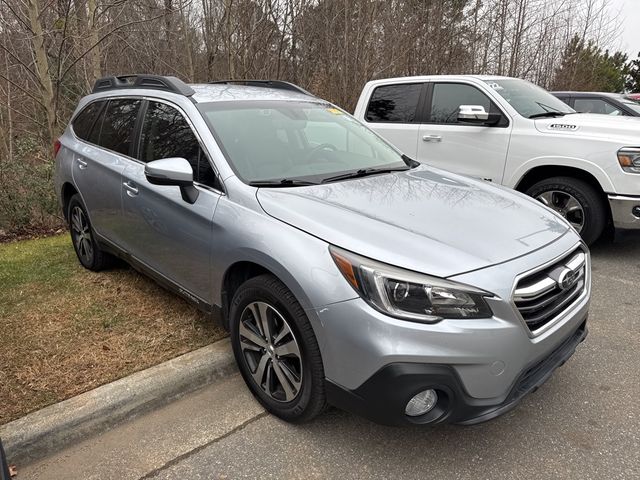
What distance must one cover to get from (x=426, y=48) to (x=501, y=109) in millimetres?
8213

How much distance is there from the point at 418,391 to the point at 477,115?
405 centimetres

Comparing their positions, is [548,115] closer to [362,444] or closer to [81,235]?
[362,444]

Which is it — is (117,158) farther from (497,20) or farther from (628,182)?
(497,20)

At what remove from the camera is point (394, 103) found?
6.48 meters

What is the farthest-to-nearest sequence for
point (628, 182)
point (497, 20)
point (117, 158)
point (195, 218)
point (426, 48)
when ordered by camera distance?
point (497, 20)
point (426, 48)
point (628, 182)
point (117, 158)
point (195, 218)

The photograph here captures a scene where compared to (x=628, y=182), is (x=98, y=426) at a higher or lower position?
lower

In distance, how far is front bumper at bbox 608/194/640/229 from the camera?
4.64m

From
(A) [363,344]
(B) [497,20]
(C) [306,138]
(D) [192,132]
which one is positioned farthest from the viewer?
(B) [497,20]

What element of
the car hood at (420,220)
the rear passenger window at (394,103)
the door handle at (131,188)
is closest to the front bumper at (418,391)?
the car hood at (420,220)

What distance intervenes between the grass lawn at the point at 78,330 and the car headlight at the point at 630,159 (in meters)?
4.03

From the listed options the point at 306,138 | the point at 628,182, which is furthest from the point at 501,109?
the point at 306,138

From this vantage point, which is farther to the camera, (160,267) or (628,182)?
(628,182)

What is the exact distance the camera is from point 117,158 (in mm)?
3801

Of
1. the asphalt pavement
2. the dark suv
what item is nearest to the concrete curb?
the asphalt pavement
